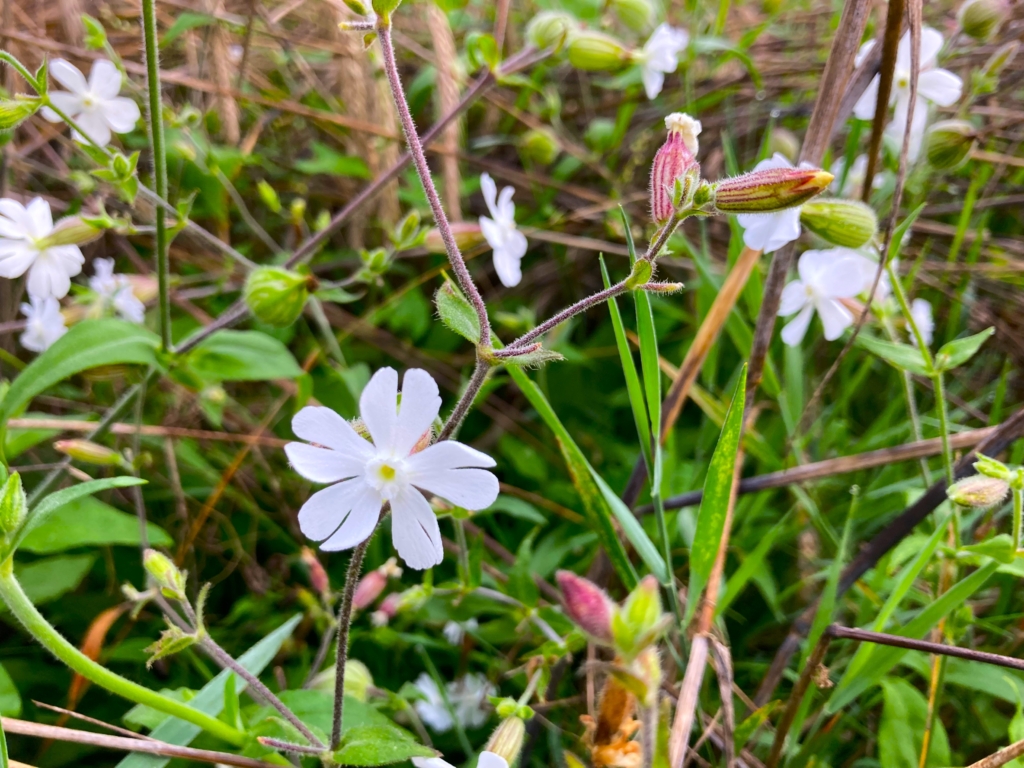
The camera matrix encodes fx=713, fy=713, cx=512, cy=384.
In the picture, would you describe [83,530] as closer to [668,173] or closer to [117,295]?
[117,295]

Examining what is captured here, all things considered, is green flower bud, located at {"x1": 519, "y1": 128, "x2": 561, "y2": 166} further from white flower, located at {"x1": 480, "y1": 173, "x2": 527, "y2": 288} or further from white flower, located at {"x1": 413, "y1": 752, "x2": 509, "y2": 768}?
white flower, located at {"x1": 413, "y1": 752, "x2": 509, "y2": 768}

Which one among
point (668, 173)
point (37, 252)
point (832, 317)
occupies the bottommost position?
point (832, 317)

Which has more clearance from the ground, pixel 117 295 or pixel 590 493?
pixel 117 295

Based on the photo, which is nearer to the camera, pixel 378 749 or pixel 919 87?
pixel 378 749

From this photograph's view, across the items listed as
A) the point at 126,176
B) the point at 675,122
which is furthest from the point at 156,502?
the point at 675,122

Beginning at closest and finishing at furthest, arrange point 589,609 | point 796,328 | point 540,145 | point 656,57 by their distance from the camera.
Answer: point 589,609
point 796,328
point 656,57
point 540,145

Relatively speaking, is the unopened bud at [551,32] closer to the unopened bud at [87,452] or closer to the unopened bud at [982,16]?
the unopened bud at [982,16]

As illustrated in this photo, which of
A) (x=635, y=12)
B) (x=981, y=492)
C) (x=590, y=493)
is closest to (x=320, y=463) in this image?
(x=590, y=493)

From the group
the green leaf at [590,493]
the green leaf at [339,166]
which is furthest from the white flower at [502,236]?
the green leaf at [339,166]
